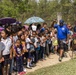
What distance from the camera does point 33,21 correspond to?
1384cm

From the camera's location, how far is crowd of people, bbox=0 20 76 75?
321 inches

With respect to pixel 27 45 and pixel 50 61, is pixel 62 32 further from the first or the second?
pixel 27 45

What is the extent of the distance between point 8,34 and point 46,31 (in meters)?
3.79

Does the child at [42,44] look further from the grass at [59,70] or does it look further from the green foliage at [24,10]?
the green foliage at [24,10]

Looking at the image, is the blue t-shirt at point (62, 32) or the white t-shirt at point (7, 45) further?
the blue t-shirt at point (62, 32)

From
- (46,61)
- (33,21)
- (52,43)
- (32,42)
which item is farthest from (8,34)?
(33,21)

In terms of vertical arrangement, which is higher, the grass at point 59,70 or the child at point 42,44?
the child at point 42,44

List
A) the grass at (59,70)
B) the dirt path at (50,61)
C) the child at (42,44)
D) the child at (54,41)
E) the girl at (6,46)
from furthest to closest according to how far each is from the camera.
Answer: the child at (54,41), the child at (42,44), the dirt path at (50,61), the grass at (59,70), the girl at (6,46)

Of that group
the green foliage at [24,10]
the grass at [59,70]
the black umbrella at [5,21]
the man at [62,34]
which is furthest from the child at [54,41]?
the green foliage at [24,10]

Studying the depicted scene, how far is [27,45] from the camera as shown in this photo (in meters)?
10.1

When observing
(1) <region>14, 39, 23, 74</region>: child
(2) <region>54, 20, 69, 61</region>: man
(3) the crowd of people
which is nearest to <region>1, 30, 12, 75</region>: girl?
(3) the crowd of people

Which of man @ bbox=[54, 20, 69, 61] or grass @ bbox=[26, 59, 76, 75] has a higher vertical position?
man @ bbox=[54, 20, 69, 61]

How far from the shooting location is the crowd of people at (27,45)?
26.8ft

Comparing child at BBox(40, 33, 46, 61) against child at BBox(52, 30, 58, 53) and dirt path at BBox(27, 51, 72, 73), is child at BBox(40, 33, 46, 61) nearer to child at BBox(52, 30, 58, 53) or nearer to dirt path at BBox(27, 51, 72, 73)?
dirt path at BBox(27, 51, 72, 73)
